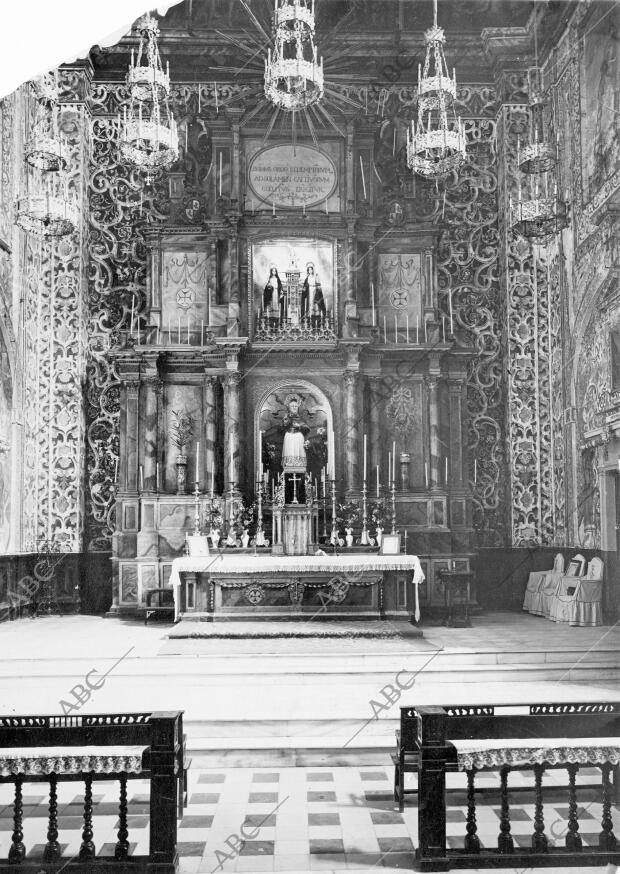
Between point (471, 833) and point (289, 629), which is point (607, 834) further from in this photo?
point (289, 629)

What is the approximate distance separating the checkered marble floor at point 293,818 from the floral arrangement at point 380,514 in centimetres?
553

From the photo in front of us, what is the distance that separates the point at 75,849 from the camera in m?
4.95

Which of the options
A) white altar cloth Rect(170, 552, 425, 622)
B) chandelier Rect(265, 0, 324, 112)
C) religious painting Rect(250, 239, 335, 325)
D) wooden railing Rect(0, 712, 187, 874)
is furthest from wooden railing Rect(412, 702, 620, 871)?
religious painting Rect(250, 239, 335, 325)

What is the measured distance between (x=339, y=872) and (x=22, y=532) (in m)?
8.91

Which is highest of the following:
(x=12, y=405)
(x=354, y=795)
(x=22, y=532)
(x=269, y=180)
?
(x=269, y=180)

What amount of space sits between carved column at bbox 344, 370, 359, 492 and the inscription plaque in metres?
2.81

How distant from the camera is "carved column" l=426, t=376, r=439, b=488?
12.4 m

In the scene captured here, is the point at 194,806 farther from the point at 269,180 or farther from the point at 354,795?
the point at 269,180

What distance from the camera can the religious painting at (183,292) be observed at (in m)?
12.9

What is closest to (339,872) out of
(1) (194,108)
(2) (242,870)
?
(2) (242,870)

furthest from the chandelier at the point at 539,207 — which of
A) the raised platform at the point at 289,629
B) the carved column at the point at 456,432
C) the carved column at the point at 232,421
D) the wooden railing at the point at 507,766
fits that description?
the wooden railing at the point at 507,766

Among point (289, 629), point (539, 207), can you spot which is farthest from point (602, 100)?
point (289, 629)

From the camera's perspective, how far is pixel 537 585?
40.8ft

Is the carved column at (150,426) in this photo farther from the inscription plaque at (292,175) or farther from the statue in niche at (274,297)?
the inscription plaque at (292,175)
